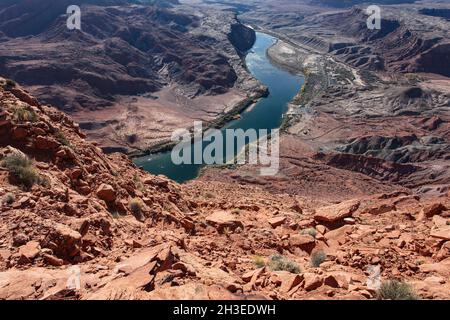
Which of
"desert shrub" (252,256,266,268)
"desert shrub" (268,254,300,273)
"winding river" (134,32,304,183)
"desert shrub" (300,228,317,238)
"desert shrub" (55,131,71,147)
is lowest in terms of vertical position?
"winding river" (134,32,304,183)

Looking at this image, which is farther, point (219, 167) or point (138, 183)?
point (219, 167)

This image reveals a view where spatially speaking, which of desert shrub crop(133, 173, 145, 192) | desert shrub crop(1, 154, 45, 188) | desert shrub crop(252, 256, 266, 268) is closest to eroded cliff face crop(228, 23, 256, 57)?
desert shrub crop(133, 173, 145, 192)

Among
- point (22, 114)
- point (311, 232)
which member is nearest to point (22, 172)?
point (22, 114)

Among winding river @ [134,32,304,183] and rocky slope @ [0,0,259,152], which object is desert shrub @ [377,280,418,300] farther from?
rocky slope @ [0,0,259,152]

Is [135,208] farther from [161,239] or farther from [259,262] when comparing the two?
[259,262]

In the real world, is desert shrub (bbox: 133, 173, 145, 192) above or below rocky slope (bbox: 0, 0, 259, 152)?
above

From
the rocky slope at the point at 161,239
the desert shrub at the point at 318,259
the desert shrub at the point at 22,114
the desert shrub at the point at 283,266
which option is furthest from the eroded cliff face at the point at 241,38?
the desert shrub at the point at 283,266
